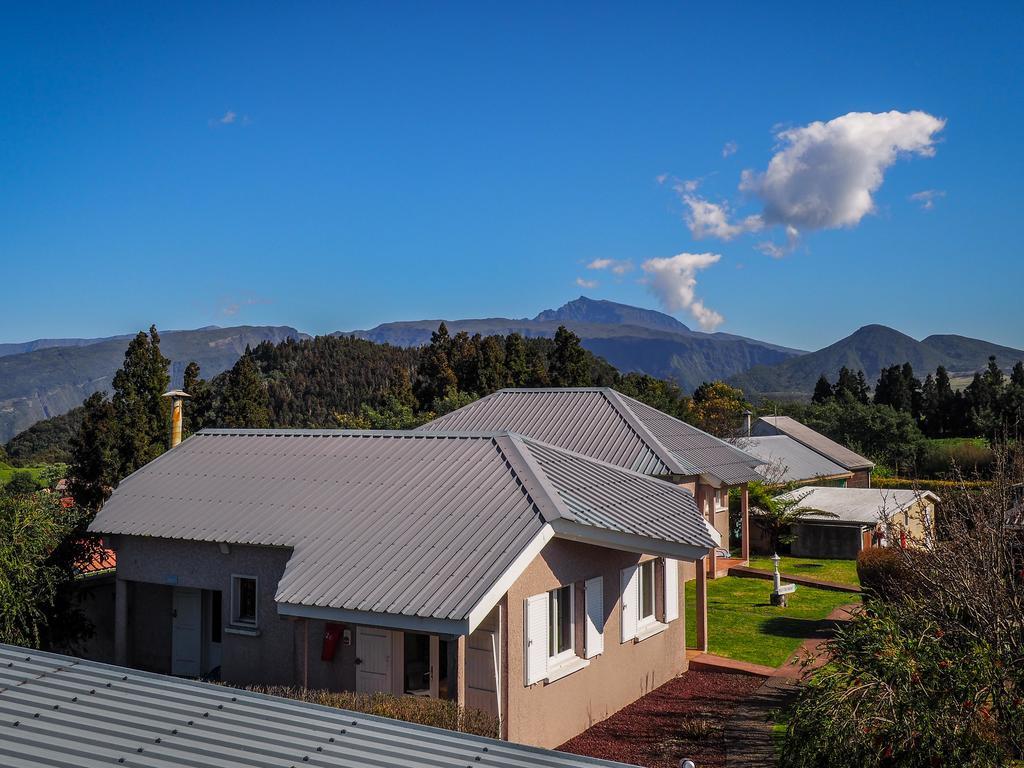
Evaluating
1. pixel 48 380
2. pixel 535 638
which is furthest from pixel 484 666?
pixel 48 380

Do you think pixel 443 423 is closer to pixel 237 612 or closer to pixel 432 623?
pixel 237 612

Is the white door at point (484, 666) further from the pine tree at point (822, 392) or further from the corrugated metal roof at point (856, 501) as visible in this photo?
the pine tree at point (822, 392)

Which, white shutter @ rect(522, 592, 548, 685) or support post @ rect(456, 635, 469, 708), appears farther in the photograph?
white shutter @ rect(522, 592, 548, 685)

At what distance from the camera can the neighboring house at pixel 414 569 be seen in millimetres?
11156

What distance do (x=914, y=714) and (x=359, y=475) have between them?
9013 mm

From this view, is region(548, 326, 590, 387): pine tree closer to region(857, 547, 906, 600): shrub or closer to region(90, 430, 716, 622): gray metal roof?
region(857, 547, 906, 600): shrub

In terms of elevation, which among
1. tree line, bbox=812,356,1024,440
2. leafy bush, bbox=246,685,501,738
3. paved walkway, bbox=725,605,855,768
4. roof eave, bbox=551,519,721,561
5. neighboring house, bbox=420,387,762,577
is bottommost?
paved walkway, bbox=725,605,855,768

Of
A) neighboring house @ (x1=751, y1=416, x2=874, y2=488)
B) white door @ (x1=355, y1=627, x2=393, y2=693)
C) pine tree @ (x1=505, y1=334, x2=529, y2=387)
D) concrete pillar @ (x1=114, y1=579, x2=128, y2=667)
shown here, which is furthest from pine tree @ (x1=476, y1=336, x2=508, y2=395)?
white door @ (x1=355, y1=627, x2=393, y2=693)

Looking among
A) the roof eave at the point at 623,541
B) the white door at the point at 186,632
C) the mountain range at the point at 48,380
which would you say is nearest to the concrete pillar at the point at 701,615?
the roof eave at the point at 623,541

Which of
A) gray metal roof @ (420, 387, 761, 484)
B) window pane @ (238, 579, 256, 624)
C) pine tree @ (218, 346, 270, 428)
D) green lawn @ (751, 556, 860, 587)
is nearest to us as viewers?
window pane @ (238, 579, 256, 624)

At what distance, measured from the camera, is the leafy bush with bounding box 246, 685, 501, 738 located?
946 centimetres

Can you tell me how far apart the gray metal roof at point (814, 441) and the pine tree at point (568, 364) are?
452 inches

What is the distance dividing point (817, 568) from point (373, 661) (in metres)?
21.2

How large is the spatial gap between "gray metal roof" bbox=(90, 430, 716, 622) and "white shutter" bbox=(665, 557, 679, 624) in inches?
45.6
